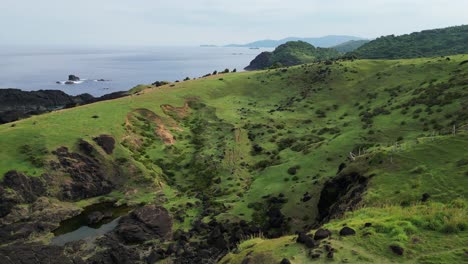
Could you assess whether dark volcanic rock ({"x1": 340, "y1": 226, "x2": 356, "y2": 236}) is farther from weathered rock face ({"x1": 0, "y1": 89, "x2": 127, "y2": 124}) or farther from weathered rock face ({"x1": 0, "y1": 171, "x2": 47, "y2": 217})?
weathered rock face ({"x1": 0, "y1": 89, "x2": 127, "y2": 124})

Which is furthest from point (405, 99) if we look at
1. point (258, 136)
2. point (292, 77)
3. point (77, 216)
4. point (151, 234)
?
point (77, 216)

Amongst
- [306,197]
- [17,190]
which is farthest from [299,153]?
[17,190]

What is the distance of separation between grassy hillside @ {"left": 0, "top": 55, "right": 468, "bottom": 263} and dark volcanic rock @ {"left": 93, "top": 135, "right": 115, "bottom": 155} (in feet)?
3.05

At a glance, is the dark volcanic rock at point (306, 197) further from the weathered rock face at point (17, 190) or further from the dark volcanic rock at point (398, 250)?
the weathered rock face at point (17, 190)

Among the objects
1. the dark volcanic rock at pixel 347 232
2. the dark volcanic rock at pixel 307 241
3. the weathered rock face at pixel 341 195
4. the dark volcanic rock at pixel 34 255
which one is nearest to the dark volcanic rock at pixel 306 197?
the weathered rock face at pixel 341 195

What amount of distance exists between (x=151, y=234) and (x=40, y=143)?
26.4 meters

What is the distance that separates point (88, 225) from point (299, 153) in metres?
33.5

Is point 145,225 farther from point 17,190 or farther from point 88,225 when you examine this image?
point 17,190

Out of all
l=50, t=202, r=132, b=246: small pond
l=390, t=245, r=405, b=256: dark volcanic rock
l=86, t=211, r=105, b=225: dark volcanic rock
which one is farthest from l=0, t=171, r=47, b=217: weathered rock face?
l=390, t=245, r=405, b=256: dark volcanic rock

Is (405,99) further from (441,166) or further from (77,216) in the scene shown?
(77,216)

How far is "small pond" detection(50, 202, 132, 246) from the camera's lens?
49438mm

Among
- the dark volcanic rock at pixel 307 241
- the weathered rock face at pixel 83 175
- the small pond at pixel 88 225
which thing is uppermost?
the dark volcanic rock at pixel 307 241

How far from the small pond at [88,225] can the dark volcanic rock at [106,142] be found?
1148cm

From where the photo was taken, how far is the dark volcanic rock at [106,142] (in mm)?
66562
